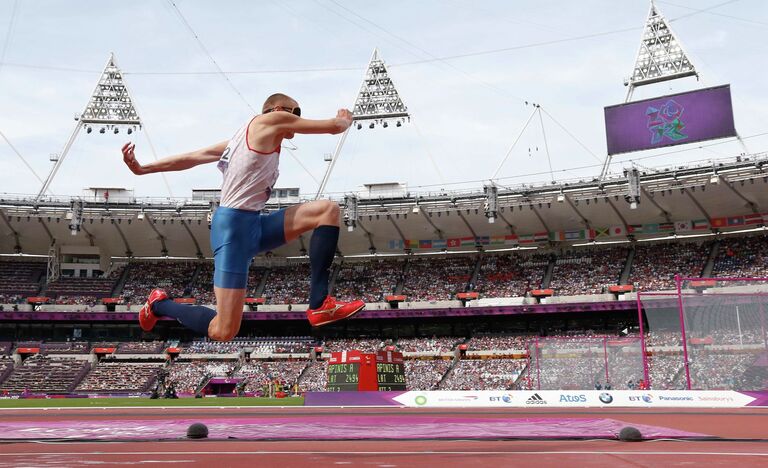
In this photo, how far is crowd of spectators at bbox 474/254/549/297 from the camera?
5425cm

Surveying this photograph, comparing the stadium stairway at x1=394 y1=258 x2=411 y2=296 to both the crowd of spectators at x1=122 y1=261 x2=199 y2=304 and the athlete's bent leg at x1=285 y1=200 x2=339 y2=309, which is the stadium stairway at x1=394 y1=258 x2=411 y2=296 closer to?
the crowd of spectators at x1=122 y1=261 x2=199 y2=304

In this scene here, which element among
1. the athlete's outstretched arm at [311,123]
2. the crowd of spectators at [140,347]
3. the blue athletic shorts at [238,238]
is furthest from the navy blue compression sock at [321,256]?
the crowd of spectators at [140,347]

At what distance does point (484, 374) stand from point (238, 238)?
39.6m

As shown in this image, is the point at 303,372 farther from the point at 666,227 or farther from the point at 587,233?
the point at 666,227

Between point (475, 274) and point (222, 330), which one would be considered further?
point (475, 274)

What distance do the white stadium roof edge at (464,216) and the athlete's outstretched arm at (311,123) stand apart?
4440cm

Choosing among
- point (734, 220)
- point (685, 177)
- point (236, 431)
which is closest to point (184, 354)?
point (685, 177)

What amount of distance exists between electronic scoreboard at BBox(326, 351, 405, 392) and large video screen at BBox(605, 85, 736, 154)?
85.1ft

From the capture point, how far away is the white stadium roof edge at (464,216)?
4897cm

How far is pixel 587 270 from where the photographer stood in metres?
54.6

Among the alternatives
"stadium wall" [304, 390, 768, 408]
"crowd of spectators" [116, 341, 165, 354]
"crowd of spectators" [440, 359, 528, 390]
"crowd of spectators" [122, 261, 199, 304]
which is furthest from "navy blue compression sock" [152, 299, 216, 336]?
"crowd of spectators" [122, 261, 199, 304]

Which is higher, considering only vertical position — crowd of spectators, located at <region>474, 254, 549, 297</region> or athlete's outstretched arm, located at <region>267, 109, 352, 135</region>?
athlete's outstretched arm, located at <region>267, 109, 352, 135</region>

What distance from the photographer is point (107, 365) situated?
171ft

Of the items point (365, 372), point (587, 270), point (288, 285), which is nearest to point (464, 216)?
point (587, 270)
